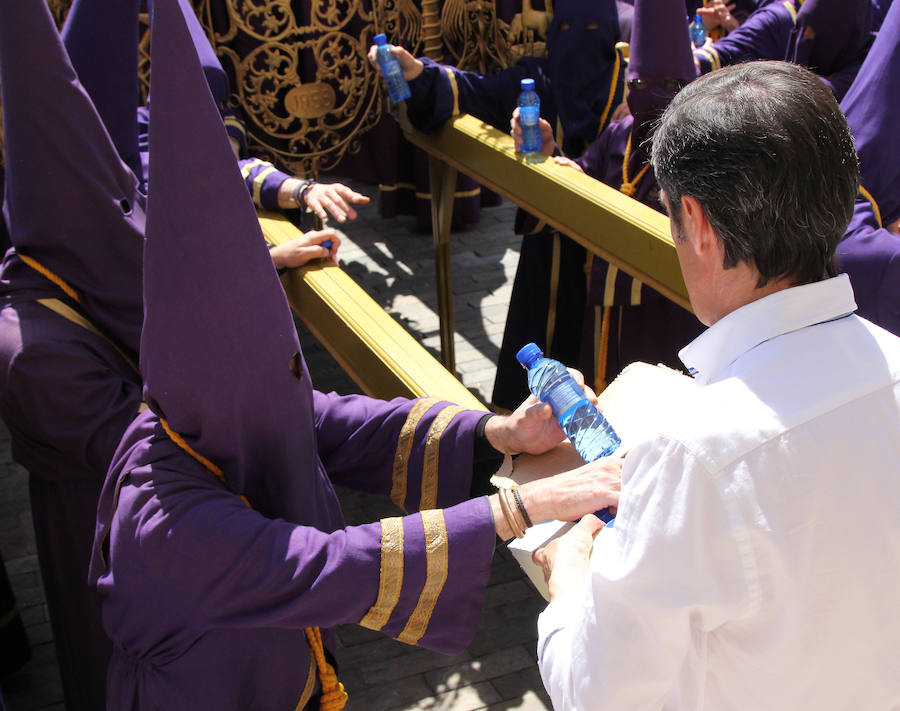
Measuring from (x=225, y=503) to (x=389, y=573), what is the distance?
0.29 metres

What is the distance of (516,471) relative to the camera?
170cm

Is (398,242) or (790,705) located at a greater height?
(790,705)

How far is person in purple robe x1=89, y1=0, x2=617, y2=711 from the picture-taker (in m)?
1.41

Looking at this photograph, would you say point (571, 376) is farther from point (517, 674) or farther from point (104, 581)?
point (517, 674)

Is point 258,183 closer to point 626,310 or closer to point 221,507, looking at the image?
point 626,310

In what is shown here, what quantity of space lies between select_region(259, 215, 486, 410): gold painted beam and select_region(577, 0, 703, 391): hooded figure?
45.1 inches

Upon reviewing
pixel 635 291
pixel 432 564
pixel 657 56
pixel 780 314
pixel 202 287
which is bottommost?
pixel 635 291

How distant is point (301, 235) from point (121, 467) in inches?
47.4

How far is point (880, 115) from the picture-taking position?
2.66m

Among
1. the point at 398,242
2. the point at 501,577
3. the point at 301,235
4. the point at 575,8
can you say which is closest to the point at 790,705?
the point at 301,235

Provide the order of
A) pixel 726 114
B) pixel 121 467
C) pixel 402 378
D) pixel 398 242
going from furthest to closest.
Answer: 1. pixel 398 242
2. pixel 402 378
3. pixel 121 467
4. pixel 726 114

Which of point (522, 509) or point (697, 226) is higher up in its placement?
point (697, 226)

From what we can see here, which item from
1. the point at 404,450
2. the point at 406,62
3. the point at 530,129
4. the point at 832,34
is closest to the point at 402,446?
the point at 404,450

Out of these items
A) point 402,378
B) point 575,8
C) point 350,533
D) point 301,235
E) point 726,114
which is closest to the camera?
point 726,114
